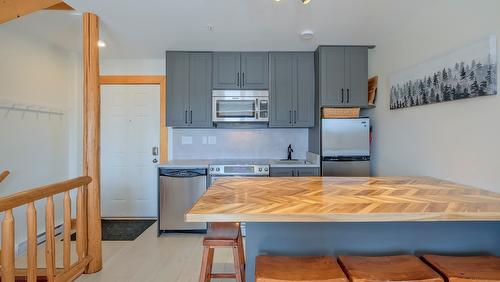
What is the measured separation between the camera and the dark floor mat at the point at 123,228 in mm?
3635

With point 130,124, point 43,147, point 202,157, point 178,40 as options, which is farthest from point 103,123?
point 178,40

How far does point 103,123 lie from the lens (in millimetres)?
4352

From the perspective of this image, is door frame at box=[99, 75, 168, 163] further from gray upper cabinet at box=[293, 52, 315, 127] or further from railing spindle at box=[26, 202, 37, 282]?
railing spindle at box=[26, 202, 37, 282]

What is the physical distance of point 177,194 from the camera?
3.62m

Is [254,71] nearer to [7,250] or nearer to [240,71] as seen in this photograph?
[240,71]

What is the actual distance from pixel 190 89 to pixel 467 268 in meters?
3.38

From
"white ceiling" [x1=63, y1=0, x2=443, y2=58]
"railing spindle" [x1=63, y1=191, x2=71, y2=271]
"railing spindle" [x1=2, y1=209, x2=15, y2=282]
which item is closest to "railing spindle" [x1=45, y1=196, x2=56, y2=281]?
"railing spindle" [x1=63, y1=191, x2=71, y2=271]

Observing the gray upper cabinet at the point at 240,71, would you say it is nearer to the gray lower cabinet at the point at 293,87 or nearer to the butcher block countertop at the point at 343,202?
the gray lower cabinet at the point at 293,87

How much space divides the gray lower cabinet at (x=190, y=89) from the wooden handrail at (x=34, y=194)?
157 cm

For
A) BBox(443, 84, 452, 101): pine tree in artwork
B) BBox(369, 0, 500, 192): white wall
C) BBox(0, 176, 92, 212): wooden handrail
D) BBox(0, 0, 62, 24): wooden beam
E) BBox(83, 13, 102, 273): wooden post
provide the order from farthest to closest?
1. BBox(83, 13, 102, 273): wooden post
2. BBox(0, 0, 62, 24): wooden beam
3. BBox(443, 84, 452, 101): pine tree in artwork
4. BBox(369, 0, 500, 192): white wall
5. BBox(0, 176, 92, 212): wooden handrail

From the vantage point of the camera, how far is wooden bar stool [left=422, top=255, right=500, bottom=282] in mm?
1314

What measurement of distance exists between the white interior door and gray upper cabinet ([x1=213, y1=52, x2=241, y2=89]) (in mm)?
1016

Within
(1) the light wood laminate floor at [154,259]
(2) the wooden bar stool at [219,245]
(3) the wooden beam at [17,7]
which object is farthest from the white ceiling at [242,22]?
(1) the light wood laminate floor at [154,259]

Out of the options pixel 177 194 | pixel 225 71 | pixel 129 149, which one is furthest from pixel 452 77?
pixel 129 149
